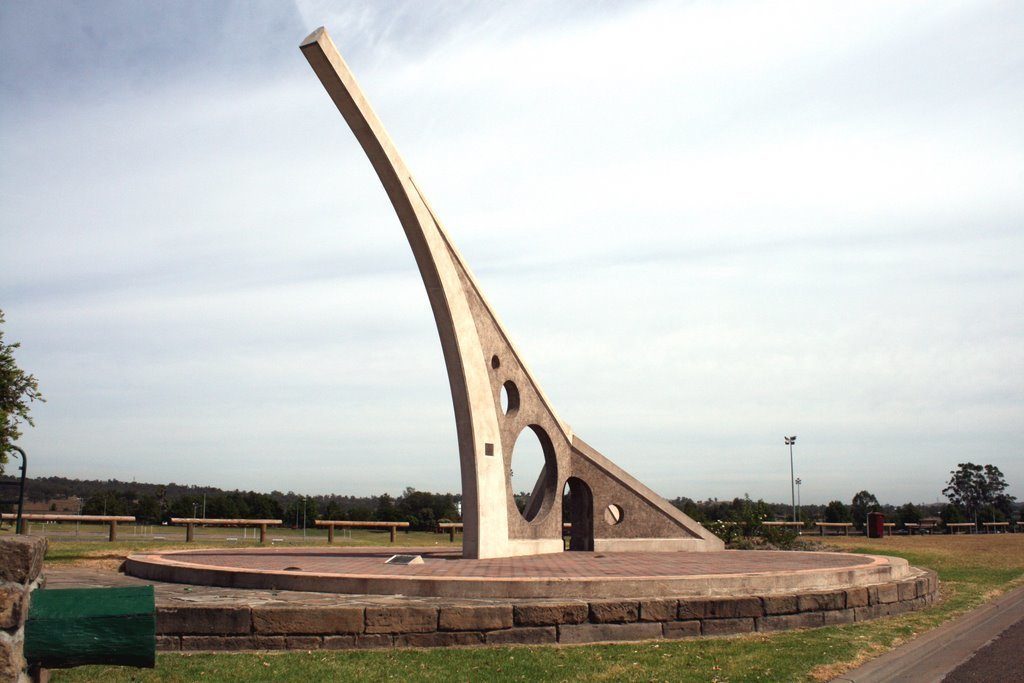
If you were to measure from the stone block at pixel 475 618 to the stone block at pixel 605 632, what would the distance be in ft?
2.00

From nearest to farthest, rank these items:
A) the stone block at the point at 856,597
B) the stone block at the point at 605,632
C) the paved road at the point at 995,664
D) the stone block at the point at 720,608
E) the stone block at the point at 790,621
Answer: the paved road at the point at 995,664 → the stone block at the point at 605,632 → the stone block at the point at 720,608 → the stone block at the point at 790,621 → the stone block at the point at 856,597

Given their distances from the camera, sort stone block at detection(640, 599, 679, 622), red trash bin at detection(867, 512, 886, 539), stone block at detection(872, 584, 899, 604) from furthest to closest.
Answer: red trash bin at detection(867, 512, 886, 539) → stone block at detection(872, 584, 899, 604) → stone block at detection(640, 599, 679, 622)

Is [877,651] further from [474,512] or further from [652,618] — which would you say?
[474,512]

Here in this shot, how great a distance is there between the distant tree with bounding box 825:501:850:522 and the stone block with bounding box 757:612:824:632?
162 feet

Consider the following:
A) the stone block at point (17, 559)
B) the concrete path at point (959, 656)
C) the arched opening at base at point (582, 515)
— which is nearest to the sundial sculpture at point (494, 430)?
the arched opening at base at point (582, 515)

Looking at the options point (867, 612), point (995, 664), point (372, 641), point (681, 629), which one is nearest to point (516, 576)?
A: point (681, 629)

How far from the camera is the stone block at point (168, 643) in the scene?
24.6ft

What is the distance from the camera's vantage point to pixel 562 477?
17125mm

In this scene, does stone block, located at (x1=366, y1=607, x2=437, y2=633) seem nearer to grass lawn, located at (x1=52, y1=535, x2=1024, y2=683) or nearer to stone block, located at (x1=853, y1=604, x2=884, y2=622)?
grass lawn, located at (x1=52, y1=535, x2=1024, y2=683)

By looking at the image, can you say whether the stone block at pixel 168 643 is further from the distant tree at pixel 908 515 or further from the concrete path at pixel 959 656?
the distant tree at pixel 908 515

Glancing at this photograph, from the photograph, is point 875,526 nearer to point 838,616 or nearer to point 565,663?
point 838,616

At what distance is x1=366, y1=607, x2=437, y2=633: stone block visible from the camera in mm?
7832

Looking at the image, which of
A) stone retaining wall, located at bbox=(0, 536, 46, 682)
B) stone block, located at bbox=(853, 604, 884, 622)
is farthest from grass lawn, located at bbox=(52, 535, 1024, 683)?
stone retaining wall, located at bbox=(0, 536, 46, 682)

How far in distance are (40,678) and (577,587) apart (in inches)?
238
